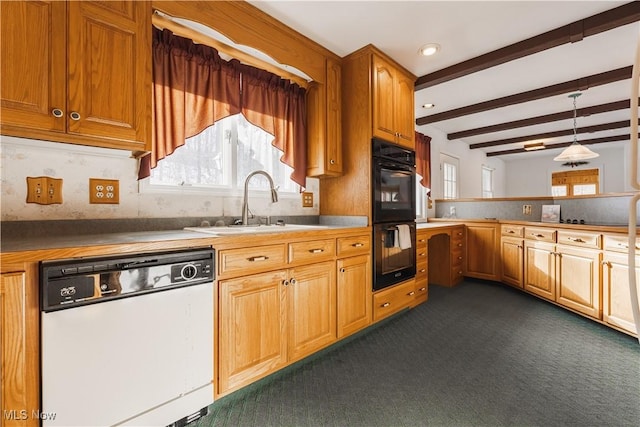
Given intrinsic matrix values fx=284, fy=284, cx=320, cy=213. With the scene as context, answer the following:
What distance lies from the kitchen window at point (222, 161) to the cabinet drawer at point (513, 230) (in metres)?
2.99

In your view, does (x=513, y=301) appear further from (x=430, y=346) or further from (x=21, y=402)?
(x=21, y=402)

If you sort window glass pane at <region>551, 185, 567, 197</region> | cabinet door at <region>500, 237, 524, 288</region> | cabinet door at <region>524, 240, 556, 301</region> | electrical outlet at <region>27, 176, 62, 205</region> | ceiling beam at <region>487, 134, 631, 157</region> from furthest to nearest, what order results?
1. window glass pane at <region>551, 185, 567, 197</region>
2. ceiling beam at <region>487, 134, 631, 157</region>
3. cabinet door at <region>500, 237, 524, 288</region>
4. cabinet door at <region>524, 240, 556, 301</region>
5. electrical outlet at <region>27, 176, 62, 205</region>

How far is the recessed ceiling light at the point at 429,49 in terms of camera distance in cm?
249

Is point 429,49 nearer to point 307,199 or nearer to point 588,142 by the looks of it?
point 307,199

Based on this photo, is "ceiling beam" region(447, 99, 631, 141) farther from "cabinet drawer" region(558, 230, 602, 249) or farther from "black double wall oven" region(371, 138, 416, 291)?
"black double wall oven" region(371, 138, 416, 291)

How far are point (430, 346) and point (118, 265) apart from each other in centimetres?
216

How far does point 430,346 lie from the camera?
2.23 m

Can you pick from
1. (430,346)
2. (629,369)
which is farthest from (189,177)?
(629,369)

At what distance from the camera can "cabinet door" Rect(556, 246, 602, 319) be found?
2.56 meters

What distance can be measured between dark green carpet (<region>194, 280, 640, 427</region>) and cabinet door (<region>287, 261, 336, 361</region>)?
0.17m

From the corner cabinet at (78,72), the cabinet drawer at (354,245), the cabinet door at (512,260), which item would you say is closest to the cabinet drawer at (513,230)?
the cabinet door at (512,260)

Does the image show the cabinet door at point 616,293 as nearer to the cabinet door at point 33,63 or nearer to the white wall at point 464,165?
the white wall at point 464,165

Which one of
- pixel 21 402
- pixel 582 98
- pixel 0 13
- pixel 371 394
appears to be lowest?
pixel 371 394

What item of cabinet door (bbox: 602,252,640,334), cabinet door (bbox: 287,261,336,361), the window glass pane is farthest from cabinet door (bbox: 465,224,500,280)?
the window glass pane
